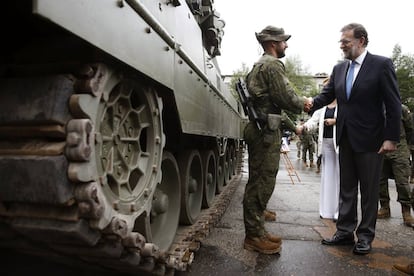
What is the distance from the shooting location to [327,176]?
5168 millimetres

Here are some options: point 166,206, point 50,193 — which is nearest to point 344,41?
point 166,206

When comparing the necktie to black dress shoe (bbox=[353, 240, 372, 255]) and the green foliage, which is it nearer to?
black dress shoe (bbox=[353, 240, 372, 255])

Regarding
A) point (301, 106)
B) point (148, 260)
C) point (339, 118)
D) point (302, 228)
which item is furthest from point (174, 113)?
point (302, 228)

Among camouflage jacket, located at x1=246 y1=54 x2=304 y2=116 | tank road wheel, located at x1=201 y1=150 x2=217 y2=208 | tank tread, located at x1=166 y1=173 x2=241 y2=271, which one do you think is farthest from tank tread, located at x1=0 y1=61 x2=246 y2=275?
tank road wheel, located at x1=201 y1=150 x2=217 y2=208

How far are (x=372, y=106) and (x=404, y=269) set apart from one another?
1.46 meters

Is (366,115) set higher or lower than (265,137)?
higher

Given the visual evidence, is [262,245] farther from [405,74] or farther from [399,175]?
[405,74]

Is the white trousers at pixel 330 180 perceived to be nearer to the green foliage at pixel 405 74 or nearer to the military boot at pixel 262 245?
the military boot at pixel 262 245

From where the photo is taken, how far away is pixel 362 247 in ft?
12.2

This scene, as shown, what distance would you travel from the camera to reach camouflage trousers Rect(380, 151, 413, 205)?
17.3 feet

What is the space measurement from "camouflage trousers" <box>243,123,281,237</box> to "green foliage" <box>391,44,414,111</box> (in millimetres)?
39190

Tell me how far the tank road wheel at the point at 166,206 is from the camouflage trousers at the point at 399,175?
338 centimetres

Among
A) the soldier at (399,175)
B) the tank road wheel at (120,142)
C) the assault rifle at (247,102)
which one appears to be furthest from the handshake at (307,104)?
the soldier at (399,175)

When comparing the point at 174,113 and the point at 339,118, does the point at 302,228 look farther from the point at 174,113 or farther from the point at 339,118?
the point at 174,113
